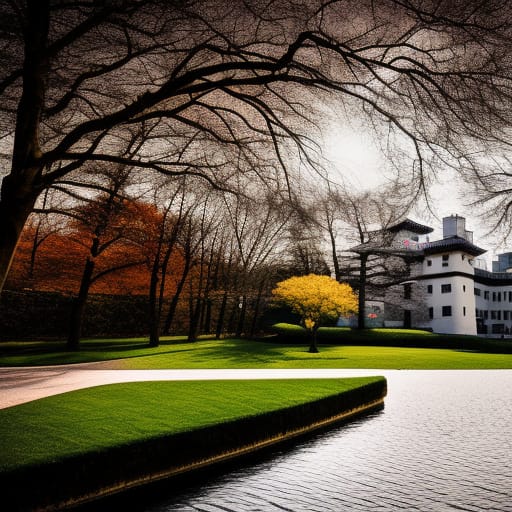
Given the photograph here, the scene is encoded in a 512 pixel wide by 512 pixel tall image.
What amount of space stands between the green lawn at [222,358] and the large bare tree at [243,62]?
46.7ft

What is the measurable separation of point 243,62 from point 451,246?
5143 centimetres

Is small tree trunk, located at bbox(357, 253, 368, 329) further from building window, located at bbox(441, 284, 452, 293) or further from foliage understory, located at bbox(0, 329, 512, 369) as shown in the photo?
building window, located at bbox(441, 284, 452, 293)

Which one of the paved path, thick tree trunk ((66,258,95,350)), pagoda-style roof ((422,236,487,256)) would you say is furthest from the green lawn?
pagoda-style roof ((422,236,487,256))

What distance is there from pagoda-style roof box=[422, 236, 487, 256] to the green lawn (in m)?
24.9

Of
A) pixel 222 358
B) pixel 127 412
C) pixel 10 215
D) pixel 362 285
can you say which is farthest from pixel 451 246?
pixel 10 215

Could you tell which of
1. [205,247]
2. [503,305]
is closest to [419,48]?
[205,247]

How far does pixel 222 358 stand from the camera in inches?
1064

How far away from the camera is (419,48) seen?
7.77 metres

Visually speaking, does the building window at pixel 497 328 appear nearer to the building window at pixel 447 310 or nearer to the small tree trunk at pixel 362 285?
the building window at pixel 447 310

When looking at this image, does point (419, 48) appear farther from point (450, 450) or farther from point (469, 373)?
point (469, 373)

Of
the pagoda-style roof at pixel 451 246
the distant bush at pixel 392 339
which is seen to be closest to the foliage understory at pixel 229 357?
the distant bush at pixel 392 339

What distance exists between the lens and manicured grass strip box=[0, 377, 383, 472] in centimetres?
729

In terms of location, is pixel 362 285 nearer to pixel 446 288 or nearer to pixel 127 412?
pixel 446 288

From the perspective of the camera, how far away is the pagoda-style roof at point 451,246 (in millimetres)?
54969
